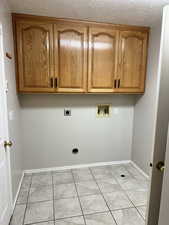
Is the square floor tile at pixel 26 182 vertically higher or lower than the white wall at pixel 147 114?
lower

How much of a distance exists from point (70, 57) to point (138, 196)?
2.28 m

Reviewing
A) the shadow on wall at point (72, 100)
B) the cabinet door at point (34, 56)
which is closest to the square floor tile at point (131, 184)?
the shadow on wall at point (72, 100)

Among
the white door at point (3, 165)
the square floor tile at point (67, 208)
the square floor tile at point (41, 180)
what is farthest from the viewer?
the square floor tile at point (41, 180)

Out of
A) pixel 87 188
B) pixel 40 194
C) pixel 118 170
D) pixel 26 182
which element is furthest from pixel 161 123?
pixel 26 182

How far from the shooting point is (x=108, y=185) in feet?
8.13

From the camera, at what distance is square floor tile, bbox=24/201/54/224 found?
1.81 metres

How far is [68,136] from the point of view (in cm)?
289

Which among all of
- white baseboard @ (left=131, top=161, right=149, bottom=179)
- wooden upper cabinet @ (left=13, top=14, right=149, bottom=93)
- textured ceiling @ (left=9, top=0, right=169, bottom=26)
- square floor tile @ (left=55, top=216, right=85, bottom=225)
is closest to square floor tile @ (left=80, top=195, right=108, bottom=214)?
square floor tile @ (left=55, top=216, right=85, bottom=225)

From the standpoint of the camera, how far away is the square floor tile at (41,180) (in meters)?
2.47

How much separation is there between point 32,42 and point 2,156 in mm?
1580

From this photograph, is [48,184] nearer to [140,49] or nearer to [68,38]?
[68,38]

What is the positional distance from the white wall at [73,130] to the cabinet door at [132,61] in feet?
1.28

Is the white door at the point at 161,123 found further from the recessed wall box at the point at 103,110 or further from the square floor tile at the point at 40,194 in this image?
the recessed wall box at the point at 103,110

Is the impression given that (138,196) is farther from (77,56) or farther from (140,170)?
(77,56)
